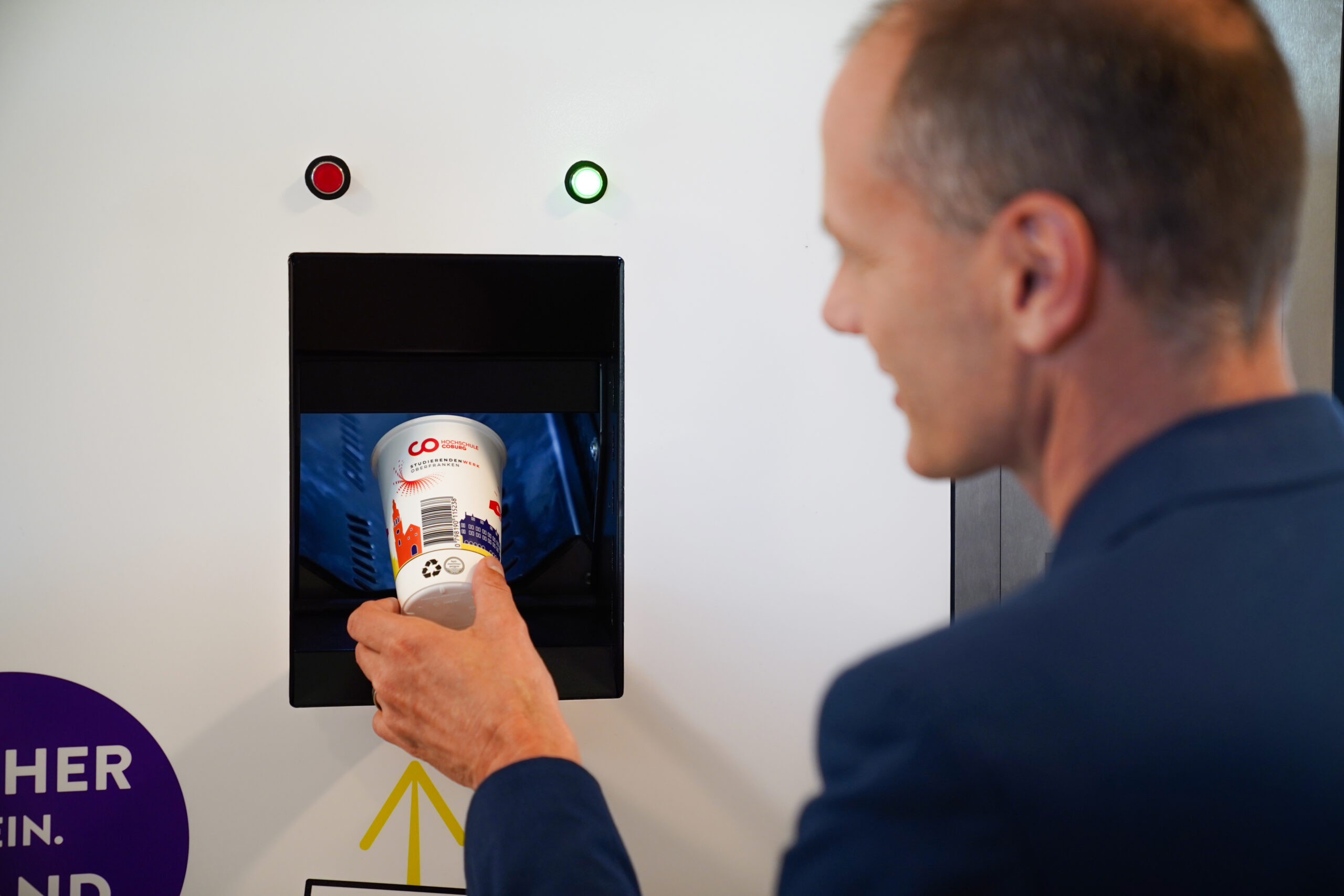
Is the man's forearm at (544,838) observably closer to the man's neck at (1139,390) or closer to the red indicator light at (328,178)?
the man's neck at (1139,390)

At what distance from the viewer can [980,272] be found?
0.48 m

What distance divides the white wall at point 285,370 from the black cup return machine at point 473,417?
0.08 feet

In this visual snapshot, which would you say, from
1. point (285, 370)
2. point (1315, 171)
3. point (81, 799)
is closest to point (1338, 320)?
point (1315, 171)

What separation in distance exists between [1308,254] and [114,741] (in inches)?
51.5

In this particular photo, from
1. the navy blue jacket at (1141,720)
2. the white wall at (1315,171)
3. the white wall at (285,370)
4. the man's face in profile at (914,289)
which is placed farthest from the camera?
the white wall at (1315,171)

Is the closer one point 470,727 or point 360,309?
point 470,727

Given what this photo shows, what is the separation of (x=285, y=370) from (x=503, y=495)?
0.24 meters

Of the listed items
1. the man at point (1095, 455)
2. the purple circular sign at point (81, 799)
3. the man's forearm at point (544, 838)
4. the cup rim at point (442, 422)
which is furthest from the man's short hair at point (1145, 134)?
the purple circular sign at point (81, 799)

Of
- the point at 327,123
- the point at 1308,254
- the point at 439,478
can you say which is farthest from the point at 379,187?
the point at 1308,254

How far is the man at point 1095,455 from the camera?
1.20ft

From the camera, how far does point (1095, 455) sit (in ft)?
1.55

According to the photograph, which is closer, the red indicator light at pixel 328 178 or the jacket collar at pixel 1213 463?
the jacket collar at pixel 1213 463

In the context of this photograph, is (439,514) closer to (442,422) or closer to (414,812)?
(442,422)

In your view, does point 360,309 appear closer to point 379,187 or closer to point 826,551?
point 379,187
